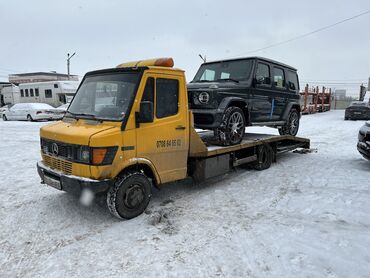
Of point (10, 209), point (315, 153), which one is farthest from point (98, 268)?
point (315, 153)

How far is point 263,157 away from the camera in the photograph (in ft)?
25.3

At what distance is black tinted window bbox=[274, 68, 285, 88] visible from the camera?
7968 mm

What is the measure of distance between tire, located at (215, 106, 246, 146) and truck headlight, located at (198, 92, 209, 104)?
456 millimetres

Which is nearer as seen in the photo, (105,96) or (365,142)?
(105,96)

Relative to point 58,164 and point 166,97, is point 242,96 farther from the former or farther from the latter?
point 58,164

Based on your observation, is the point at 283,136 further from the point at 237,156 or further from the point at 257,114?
the point at 237,156

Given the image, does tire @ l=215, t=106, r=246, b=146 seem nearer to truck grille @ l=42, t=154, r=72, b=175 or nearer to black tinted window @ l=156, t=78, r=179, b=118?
black tinted window @ l=156, t=78, r=179, b=118

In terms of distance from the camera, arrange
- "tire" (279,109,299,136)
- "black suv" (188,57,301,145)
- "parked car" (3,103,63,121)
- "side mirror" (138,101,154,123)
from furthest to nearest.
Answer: "parked car" (3,103,63,121)
"tire" (279,109,299,136)
"black suv" (188,57,301,145)
"side mirror" (138,101,154,123)

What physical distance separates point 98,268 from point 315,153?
7952 mm

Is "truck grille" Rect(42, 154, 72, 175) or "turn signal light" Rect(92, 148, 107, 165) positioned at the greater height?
"turn signal light" Rect(92, 148, 107, 165)

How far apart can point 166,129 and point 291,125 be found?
5.38 meters

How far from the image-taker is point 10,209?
5.07m

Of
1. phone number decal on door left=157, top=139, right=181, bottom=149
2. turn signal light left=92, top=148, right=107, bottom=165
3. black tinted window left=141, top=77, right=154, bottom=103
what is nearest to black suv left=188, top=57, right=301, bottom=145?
phone number decal on door left=157, top=139, right=181, bottom=149

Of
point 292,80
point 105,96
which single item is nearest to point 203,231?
point 105,96
